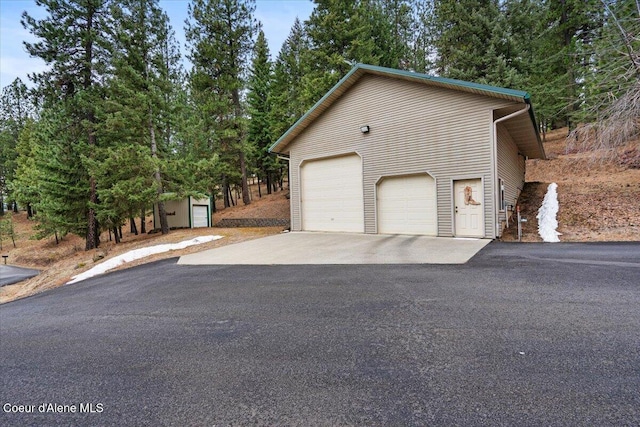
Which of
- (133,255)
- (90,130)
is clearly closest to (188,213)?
(90,130)

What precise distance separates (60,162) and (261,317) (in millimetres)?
16821

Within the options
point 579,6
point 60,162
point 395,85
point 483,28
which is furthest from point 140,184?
point 579,6

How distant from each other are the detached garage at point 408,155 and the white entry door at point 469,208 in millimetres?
27

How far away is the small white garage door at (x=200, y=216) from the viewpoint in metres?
19.1

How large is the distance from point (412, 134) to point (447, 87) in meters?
1.62

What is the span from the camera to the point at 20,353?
10.4ft

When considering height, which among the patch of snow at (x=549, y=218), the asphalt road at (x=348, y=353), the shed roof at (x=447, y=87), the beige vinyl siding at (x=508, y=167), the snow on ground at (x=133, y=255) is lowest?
the snow on ground at (x=133, y=255)

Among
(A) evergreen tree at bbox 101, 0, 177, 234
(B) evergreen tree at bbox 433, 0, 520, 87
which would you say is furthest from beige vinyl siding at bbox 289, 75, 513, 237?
(B) evergreen tree at bbox 433, 0, 520, 87

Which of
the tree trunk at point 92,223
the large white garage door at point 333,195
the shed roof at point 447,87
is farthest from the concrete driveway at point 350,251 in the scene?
the tree trunk at point 92,223

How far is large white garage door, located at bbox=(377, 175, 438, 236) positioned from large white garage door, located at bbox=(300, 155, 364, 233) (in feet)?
2.76

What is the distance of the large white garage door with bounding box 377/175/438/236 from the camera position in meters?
9.84

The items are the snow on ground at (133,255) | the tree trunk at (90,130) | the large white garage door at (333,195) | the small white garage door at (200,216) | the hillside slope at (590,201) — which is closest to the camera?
the hillside slope at (590,201)

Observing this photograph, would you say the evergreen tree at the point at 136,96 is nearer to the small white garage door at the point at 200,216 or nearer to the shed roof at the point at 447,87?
the small white garage door at the point at 200,216

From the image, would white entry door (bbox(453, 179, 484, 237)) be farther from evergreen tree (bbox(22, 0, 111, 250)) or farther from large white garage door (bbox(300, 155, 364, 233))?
evergreen tree (bbox(22, 0, 111, 250))
